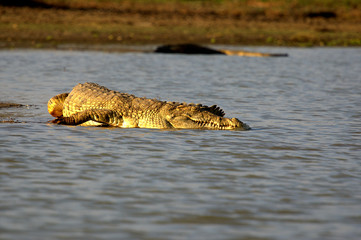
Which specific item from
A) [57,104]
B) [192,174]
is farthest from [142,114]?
[192,174]

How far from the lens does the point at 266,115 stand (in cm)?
1167

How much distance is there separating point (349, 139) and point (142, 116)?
3375 millimetres

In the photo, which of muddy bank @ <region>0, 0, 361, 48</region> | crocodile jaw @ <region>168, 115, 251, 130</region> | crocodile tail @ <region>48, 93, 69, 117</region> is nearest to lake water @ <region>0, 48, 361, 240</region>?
crocodile jaw @ <region>168, 115, 251, 130</region>

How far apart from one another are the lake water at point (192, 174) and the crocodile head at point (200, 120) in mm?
191

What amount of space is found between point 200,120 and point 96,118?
69.0 inches

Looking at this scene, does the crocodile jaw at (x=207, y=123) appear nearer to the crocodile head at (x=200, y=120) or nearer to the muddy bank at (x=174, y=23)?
the crocodile head at (x=200, y=120)

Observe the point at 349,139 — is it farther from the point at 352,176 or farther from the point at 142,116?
the point at 142,116

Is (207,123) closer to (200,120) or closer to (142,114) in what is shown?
(200,120)

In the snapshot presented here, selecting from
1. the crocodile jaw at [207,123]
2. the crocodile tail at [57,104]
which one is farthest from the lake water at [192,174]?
the crocodile tail at [57,104]

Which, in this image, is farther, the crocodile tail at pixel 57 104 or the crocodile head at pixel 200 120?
the crocodile tail at pixel 57 104

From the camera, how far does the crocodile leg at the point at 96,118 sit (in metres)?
9.88

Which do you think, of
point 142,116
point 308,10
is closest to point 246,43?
point 308,10

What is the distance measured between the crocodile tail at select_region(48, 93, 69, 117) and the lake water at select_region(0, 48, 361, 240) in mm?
327

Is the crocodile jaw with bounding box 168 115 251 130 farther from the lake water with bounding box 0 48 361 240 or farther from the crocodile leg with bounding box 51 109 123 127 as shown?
the crocodile leg with bounding box 51 109 123 127
